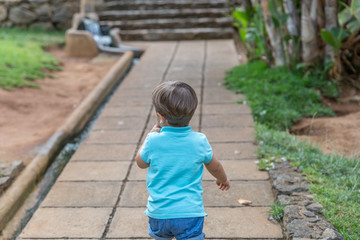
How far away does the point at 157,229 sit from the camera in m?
2.20

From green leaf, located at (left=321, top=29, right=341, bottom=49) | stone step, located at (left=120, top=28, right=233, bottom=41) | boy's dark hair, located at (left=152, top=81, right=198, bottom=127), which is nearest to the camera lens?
boy's dark hair, located at (left=152, top=81, right=198, bottom=127)

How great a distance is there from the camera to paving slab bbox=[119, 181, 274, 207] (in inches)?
131

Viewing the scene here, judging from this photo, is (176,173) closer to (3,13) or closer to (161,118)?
(161,118)

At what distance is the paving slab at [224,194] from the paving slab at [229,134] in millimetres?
954

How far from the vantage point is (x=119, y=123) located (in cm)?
524

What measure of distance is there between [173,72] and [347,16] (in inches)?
118

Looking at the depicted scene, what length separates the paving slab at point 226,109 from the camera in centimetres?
534

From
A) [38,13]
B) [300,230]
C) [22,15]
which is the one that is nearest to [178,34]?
[38,13]

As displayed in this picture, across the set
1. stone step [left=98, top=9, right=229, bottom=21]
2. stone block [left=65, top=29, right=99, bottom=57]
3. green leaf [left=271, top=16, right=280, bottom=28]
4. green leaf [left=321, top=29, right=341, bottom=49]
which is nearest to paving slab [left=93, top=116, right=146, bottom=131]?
green leaf [left=271, top=16, right=280, bottom=28]

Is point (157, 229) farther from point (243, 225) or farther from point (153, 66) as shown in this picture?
point (153, 66)

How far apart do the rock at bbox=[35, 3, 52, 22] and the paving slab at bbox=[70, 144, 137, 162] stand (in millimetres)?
8083

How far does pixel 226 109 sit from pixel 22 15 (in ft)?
26.7

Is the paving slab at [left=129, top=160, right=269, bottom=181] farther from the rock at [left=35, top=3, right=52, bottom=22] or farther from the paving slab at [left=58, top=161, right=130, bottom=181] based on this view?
the rock at [left=35, top=3, right=52, bottom=22]

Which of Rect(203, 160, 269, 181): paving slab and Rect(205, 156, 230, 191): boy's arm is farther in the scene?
Rect(203, 160, 269, 181): paving slab
